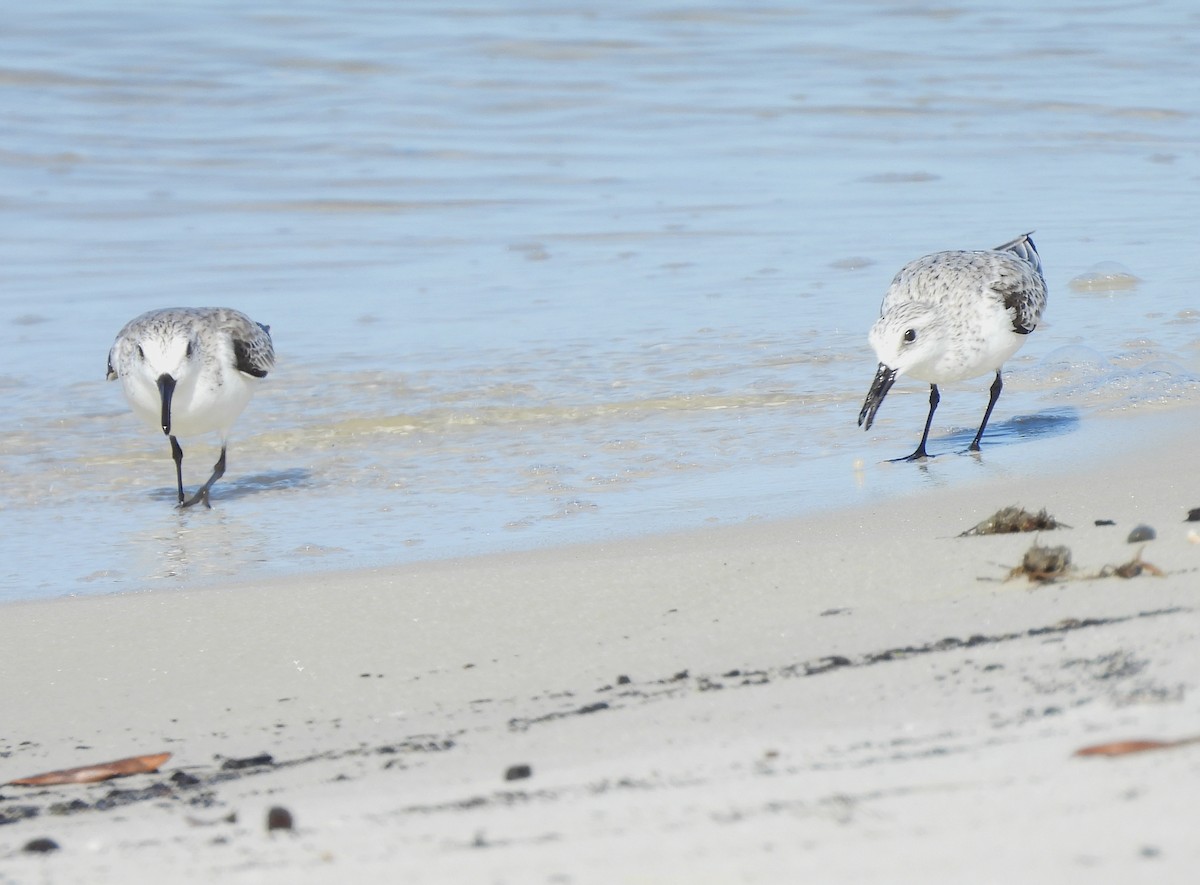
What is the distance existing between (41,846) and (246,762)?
0.74 m

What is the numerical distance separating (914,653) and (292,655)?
1713 mm

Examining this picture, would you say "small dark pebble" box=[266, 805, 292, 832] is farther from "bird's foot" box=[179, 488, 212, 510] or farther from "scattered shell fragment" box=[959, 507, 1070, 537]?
"bird's foot" box=[179, 488, 212, 510]

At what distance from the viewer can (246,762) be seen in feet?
12.5

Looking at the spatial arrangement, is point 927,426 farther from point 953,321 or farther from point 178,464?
point 178,464

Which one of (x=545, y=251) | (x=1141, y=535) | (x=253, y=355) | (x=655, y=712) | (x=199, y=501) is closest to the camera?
(x=655, y=712)

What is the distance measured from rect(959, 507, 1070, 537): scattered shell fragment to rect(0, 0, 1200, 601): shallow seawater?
50.3 inches

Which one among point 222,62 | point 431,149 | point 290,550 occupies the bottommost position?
point 290,550

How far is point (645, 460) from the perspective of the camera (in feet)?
24.2

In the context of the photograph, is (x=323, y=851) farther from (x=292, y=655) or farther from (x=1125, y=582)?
(x=1125, y=582)

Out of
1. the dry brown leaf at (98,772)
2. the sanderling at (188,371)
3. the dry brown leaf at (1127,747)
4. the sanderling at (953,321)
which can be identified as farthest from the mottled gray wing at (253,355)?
the dry brown leaf at (1127,747)

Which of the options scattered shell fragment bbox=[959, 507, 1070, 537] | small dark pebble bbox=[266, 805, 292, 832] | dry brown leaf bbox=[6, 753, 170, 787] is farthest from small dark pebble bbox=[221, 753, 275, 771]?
scattered shell fragment bbox=[959, 507, 1070, 537]

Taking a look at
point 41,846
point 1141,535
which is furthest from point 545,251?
point 41,846

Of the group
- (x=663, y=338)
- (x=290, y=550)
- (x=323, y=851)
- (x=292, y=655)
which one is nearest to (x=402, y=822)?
Result: (x=323, y=851)

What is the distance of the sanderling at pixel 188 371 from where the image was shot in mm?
7570
